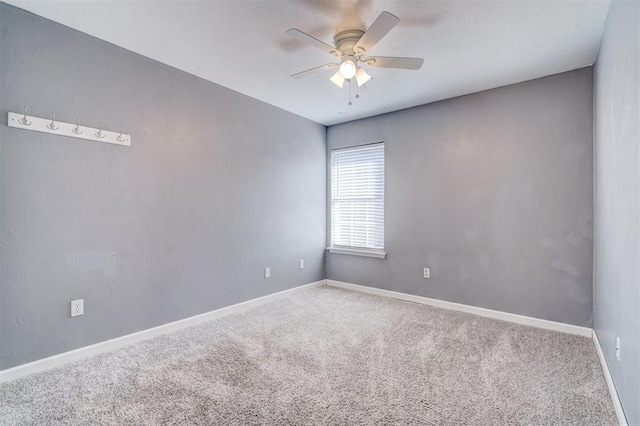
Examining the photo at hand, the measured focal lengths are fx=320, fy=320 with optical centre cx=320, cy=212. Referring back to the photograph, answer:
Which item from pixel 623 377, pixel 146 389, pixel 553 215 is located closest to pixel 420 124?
pixel 553 215

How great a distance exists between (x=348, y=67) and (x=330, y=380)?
7.08ft

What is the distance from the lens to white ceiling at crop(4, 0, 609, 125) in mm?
2096

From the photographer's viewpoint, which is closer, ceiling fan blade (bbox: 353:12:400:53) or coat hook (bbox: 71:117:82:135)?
ceiling fan blade (bbox: 353:12:400:53)

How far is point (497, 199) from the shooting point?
11.2 ft

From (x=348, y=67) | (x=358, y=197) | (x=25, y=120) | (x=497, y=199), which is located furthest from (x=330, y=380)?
(x=358, y=197)

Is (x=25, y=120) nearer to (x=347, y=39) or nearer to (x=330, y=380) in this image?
(x=347, y=39)

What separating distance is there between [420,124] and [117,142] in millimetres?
3257

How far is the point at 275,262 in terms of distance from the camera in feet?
13.5

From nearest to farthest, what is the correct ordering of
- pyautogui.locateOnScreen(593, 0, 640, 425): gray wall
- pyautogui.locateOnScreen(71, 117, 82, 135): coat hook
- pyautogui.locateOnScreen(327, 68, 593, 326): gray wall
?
pyautogui.locateOnScreen(593, 0, 640, 425): gray wall → pyautogui.locateOnScreen(71, 117, 82, 135): coat hook → pyautogui.locateOnScreen(327, 68, 593, 326): gray wall

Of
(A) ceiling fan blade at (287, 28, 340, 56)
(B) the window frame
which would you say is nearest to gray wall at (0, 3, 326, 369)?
(B) the window frame

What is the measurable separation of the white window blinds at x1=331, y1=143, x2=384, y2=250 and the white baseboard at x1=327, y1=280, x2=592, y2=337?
0.59 metres

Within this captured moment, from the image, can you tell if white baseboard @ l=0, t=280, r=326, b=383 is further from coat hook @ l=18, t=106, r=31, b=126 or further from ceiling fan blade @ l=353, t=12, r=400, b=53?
ceiling fan blade @ l=353, t=12, r=400, b=53

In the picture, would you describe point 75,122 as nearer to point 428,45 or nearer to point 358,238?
point 428,45

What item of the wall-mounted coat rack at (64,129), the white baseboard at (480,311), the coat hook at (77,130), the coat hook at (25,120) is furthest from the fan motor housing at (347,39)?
the white baseboard at (480,311)
